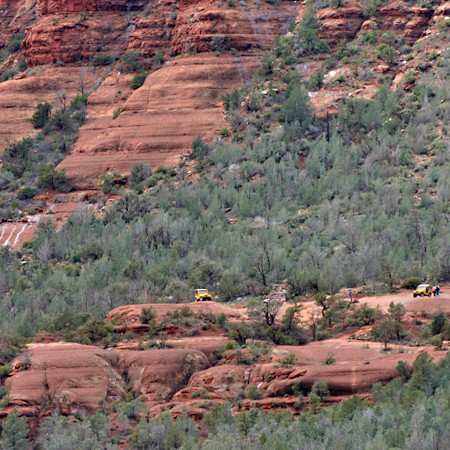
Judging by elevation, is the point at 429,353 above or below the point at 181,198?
above

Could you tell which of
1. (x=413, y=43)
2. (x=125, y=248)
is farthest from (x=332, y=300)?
(x=413, y=43)

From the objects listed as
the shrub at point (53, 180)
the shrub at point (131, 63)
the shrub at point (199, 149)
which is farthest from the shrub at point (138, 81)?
the shrub at point (199, 149)

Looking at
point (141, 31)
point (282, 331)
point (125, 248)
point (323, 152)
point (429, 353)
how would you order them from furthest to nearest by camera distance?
point (141, 31) < point (323, 152) < point (125, 248) < point (282, 331) < point (429, 353)

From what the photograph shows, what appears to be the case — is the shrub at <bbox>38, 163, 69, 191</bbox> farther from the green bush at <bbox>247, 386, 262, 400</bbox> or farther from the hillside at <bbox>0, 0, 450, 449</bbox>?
the green bush at <bbox>247, 386, 262, 400</bbox>

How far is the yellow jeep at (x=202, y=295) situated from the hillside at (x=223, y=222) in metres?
0.99

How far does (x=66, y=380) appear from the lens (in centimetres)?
7456

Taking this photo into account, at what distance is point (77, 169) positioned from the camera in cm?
11638

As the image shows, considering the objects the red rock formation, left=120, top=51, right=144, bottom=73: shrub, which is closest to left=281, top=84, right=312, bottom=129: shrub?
the red rock formation

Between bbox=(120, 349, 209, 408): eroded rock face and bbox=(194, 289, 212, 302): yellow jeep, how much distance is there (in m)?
13.0

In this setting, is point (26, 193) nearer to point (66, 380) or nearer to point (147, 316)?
point (147, 316)

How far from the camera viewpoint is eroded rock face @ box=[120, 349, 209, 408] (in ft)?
247

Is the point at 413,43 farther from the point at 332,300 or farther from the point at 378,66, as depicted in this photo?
the point at 332,300

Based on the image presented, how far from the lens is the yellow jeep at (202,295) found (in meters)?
90.4

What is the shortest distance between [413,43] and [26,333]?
4111cm
